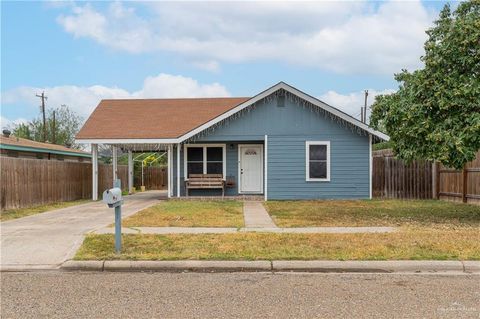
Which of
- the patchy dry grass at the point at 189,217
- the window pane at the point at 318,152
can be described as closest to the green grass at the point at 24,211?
the patchy dry grass at the point at 189,217

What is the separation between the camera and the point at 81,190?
22.8 metres

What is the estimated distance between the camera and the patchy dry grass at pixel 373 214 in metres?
12.1

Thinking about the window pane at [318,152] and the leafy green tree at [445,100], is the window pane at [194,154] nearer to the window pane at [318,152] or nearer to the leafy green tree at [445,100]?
the window pane at [318,152]

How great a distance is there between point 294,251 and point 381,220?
5.13 m

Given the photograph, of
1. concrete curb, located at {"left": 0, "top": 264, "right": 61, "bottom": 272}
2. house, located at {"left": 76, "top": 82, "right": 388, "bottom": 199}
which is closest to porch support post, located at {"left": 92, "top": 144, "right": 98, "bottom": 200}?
house, located at {"left": 76, "top": 82, "right": 388, "bottom": 199}

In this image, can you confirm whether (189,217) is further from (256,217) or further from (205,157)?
(205,157)

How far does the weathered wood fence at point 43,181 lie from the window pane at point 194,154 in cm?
520

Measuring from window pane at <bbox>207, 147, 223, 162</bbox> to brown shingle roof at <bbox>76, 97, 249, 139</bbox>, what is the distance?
1419 mm

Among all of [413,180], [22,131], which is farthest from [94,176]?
[22,131]

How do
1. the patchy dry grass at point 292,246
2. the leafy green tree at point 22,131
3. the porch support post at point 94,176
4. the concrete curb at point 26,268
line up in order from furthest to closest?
1. the leafy green tree at point 22,131
2. the porch support post at point 94,176
3. the patchy dry grass at point 292,246
4. the concrete curb at point 26,268

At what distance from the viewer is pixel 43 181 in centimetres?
1839

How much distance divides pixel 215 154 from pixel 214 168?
60 cm

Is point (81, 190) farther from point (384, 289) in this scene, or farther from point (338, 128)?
point (384, 289)

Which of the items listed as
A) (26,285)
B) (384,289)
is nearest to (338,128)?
(384,289)
